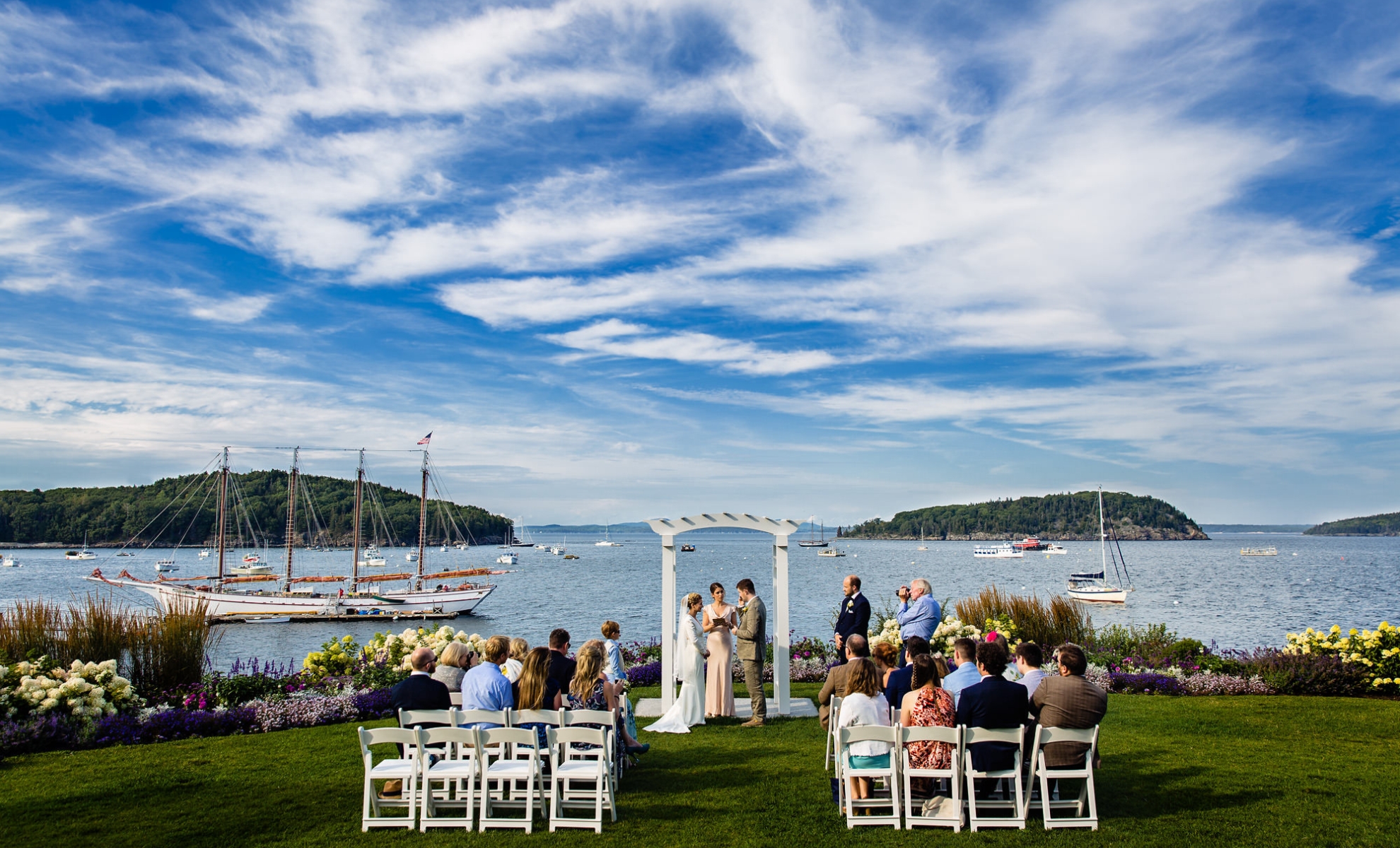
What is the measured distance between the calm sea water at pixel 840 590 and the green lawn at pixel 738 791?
64.0 feet

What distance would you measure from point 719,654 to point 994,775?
5360mm

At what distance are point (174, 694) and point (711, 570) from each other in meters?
87.7

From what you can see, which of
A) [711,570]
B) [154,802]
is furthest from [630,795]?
[711,570]

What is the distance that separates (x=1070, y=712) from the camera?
23.1 ft

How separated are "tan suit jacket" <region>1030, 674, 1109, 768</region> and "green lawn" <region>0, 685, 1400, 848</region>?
570mm

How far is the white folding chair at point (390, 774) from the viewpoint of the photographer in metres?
6.86

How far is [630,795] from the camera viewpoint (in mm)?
8164

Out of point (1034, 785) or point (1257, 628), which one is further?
point (1257, 628)

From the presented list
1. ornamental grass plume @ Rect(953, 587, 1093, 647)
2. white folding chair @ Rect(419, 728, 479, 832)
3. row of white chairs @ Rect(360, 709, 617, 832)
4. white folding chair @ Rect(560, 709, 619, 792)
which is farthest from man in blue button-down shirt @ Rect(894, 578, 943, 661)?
white folding chair @ Rect(419, 728, 479, 832)

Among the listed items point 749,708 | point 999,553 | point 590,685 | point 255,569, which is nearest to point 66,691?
point 590,685

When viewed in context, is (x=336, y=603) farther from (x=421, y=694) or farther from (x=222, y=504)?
(x=421, y=694)

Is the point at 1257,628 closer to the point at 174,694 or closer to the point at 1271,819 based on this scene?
the point at 1271,819

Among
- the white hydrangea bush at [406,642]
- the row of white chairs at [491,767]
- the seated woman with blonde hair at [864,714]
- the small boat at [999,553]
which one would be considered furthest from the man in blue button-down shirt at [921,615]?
the small boat at [999,553]

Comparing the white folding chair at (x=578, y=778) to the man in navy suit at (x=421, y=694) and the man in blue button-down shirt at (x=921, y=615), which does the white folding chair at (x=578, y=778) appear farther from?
the man in blue button-down shirt at (x=921, y=615)
